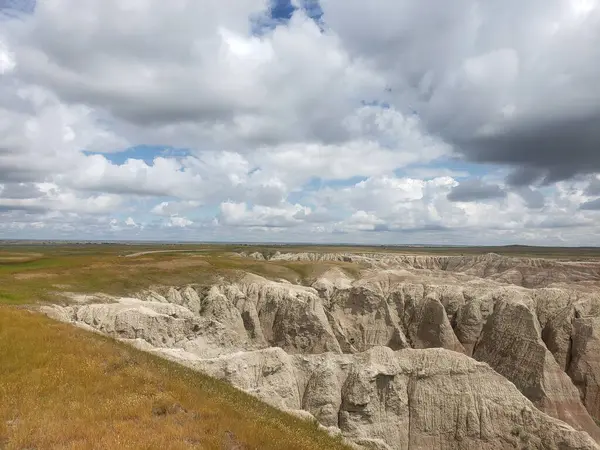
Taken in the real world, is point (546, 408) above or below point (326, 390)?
below

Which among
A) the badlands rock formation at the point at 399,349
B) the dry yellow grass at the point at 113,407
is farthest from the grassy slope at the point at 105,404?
the badlands rock formation at the point at 399,349

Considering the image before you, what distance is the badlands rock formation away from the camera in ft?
93.0

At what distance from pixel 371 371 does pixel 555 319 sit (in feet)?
107

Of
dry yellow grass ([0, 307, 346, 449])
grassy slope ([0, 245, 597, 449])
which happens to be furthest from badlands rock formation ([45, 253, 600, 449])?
dry yellow grass ([0, 307, 346, 449])

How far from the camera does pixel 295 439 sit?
32.9 feet

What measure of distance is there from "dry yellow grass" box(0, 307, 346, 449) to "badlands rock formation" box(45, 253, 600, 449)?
8.99 metres

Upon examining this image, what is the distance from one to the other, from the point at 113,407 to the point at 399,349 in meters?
43.8

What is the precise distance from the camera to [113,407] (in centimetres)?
1013

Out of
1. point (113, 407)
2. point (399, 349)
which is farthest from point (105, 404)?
point (399, 349)

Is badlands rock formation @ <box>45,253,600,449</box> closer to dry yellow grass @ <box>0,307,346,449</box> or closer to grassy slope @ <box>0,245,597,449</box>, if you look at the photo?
grassy slope @ <box>0,245,597,449</box>

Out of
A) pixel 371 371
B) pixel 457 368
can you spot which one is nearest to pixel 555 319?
pixel 457 368

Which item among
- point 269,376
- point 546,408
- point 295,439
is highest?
point 295,439

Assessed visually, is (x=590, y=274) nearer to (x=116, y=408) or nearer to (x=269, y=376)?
(x=269, y=376)

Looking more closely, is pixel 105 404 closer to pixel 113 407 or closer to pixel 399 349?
pixel 113 407
